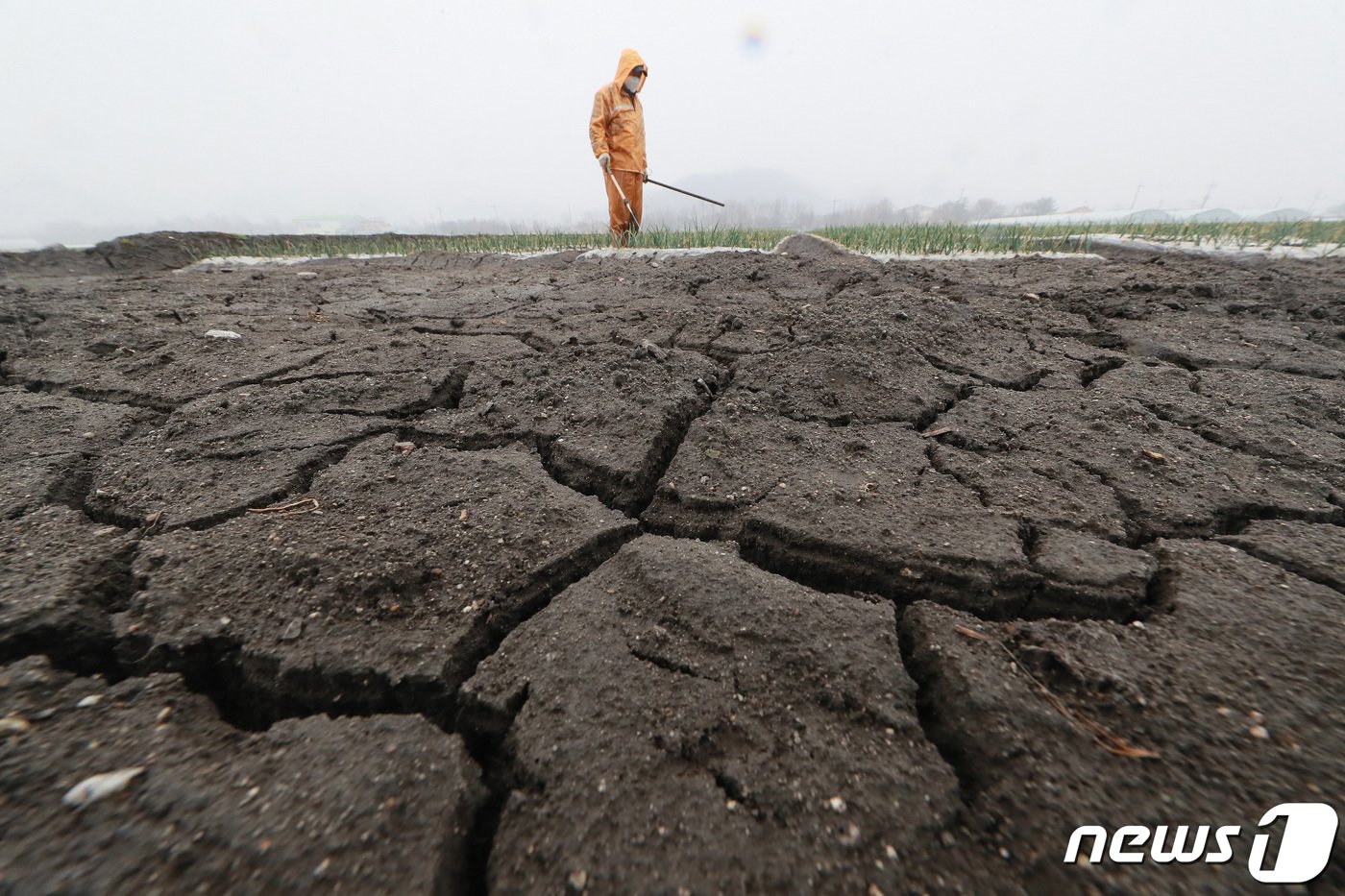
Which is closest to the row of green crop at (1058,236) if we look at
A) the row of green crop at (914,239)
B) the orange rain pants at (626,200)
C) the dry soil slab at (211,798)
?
the row of green crop at (914,239)

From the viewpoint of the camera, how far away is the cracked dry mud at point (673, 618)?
2.12ft

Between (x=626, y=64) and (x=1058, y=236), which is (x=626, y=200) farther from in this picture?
(x=1058, y=236)

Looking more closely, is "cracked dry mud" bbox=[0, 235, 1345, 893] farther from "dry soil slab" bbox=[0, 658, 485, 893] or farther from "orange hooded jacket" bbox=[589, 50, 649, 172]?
"orange hooded jacket" bbox=[589, 50, 649, 172]

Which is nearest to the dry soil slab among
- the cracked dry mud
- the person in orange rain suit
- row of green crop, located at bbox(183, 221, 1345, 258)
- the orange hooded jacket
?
the cracked dry mud

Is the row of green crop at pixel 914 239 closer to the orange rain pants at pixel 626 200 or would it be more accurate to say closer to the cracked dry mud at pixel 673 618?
the orange rain pants at pixel 626 200

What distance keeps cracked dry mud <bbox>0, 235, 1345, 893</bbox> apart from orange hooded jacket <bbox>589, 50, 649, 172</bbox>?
18.6 feet

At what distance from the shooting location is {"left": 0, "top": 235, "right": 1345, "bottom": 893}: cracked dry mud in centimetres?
65

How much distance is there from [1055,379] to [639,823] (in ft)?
6.46

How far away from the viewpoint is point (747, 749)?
0.75 meters

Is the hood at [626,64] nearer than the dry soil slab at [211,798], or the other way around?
the dry soil slab at [211,798]

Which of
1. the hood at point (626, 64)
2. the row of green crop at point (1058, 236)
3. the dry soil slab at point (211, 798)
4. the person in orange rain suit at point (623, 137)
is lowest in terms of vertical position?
the dry soil slab at point (211, 798)

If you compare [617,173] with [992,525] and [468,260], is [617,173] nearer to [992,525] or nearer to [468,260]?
[468,260]

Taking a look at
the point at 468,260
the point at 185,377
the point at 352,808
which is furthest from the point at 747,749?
the point at 468,260

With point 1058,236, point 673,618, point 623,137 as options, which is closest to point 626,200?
point 623,137
